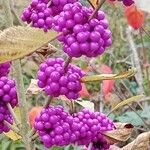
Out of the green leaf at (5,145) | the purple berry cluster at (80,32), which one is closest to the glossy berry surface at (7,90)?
the purple berry cluster at (80,32)

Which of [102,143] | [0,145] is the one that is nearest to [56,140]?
[102,143]

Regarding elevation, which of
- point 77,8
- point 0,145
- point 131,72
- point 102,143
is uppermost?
point 77,8

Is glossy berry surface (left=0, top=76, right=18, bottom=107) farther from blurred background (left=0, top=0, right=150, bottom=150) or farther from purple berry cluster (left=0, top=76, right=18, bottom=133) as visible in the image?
blurred background (left=0, top=0, right=150, bottom=150)

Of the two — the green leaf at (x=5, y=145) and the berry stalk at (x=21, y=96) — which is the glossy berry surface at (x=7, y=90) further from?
the green leaf at (x=5, y=145)

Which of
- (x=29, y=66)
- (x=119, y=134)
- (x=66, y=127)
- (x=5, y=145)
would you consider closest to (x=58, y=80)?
(x=66, y=127)

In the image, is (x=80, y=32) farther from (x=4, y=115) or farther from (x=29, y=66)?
(x=29, y=66)

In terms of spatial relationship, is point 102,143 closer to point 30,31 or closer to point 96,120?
point 96,120
